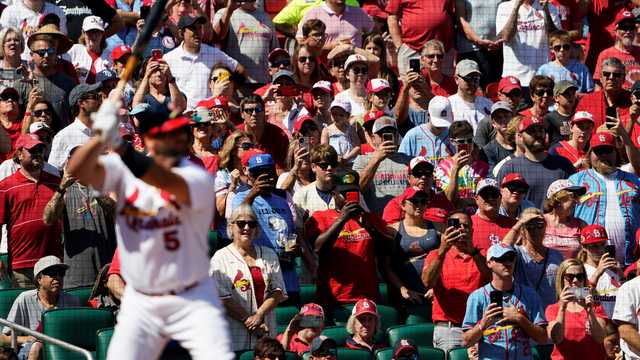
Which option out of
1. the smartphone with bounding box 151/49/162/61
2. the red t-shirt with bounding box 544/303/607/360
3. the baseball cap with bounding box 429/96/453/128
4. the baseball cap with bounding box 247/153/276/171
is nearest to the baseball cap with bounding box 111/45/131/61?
the smartphone with bounding box 151/49/162/61

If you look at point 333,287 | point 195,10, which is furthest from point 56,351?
point 195,10

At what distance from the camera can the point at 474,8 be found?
50.8 feet

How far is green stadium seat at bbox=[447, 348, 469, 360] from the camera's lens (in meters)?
10.8

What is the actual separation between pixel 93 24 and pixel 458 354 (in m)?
5.53

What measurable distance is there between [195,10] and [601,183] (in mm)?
4399

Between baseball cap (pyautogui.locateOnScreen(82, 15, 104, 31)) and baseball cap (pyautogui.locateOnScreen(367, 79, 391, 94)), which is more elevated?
baseball cap (pyautogui.locateOnScreen(82, 15, 104, 31))

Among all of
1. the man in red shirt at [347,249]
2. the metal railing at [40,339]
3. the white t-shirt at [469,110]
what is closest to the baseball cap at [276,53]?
the white t-shirt at [469,110]

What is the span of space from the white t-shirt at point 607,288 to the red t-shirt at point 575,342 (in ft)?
2.16

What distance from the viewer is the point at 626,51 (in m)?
15.0

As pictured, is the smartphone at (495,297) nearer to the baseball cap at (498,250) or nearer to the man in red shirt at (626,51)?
the baseball cap at (498,250)

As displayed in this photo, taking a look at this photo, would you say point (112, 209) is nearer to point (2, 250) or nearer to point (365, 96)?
point (2, 250)

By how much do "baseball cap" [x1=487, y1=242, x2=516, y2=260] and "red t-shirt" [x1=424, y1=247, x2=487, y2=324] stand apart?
0.30m

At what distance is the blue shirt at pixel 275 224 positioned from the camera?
11391mm

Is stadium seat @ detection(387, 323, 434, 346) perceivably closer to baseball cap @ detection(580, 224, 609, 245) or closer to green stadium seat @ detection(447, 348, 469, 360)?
Result: green stadium seat @ detection(447, 348, 469, 360)
